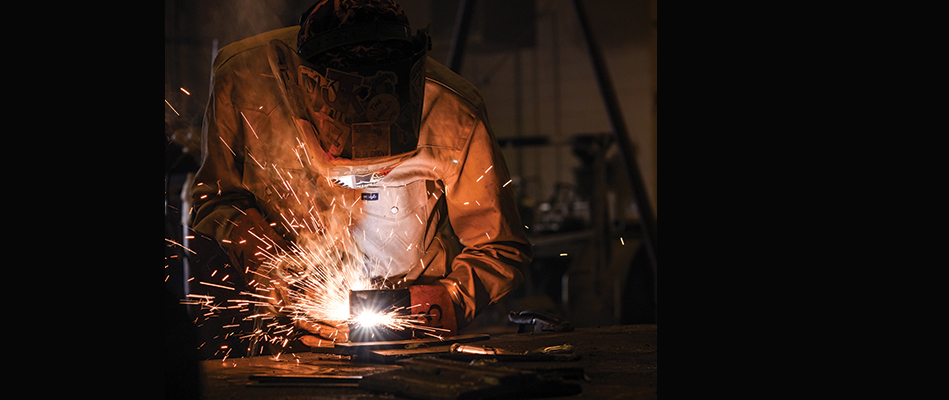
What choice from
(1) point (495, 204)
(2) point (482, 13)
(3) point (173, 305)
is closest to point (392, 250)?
(1) point (495, 204)

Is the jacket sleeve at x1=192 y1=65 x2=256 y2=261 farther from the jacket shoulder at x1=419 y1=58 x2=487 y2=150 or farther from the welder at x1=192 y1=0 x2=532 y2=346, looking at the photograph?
the jacket shoulder at x1=419 y1=58 x2=487 y2=150

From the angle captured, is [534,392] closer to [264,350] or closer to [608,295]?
[264,350]

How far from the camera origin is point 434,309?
2127mm

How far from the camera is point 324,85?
1.88m

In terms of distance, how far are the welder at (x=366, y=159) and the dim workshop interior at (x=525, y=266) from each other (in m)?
0.11

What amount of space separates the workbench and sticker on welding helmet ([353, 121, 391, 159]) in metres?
0.52

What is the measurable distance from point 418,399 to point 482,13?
25.4 feet

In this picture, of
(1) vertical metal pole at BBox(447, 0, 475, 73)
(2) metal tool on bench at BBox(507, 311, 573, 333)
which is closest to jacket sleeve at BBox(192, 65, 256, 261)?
(2) metal tool on bench at BBox(507, 311, 573, 333)

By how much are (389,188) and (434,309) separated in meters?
0.53

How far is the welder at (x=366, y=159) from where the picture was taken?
1.89m

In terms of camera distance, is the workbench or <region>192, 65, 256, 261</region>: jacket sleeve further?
<region>192, 65, 256, 261</region>: jacket sleeve

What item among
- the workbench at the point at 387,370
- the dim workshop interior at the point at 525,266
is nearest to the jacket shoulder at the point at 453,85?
the dim workshop interior at the point at 525,266

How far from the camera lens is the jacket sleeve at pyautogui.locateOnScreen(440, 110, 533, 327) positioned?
238cm

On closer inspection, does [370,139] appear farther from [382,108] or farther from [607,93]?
[607,93]
